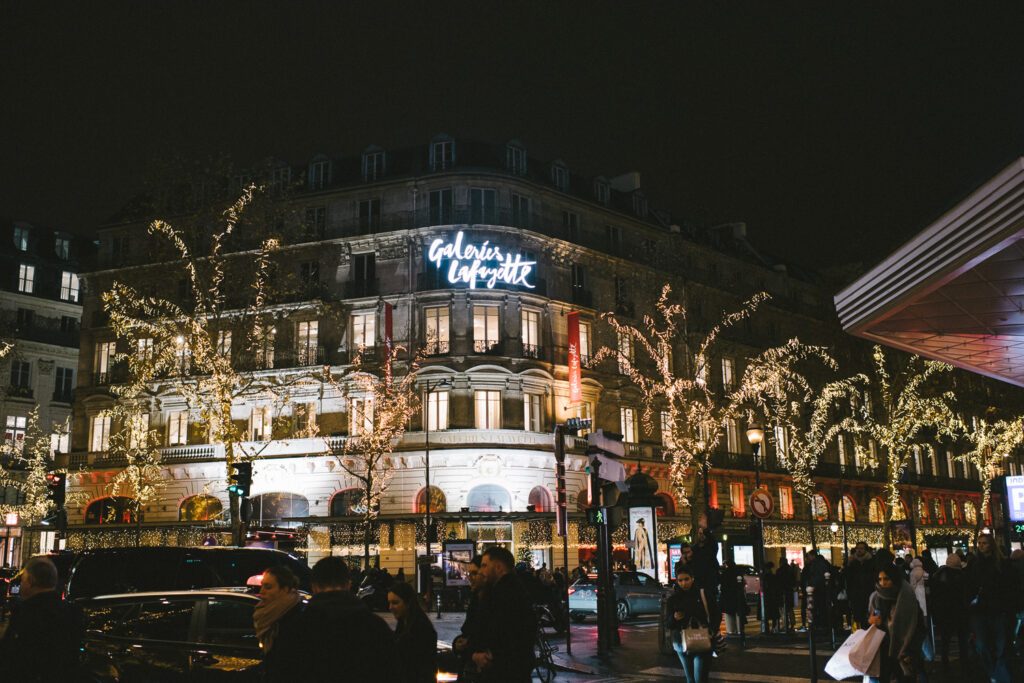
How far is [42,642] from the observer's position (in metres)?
6.46

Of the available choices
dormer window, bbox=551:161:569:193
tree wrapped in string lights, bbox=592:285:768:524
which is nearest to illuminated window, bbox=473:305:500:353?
tree wrapped in string lights, bbox=592:285:768:524

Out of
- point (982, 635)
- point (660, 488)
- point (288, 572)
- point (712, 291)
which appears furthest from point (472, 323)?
point (288, 572)

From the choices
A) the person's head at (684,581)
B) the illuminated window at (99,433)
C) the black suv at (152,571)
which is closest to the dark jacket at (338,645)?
the person's head at (684,581)

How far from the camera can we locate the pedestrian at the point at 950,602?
15.5m

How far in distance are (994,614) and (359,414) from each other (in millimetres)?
32285

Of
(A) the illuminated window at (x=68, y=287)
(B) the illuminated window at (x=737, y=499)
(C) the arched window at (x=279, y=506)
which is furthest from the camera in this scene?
(A) the illuminated window at (x=68, y=287)

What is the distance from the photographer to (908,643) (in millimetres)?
9938

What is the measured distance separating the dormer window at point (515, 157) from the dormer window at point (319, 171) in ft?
29.8

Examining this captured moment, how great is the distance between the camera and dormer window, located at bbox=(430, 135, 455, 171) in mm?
46281

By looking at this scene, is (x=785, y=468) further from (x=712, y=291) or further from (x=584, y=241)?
(x=584, y=241)

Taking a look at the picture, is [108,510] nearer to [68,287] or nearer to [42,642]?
[68,287]

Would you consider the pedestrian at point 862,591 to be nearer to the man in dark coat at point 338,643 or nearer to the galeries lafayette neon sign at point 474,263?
the man in dark coat at point 338,643

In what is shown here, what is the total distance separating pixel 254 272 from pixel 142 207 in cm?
1226

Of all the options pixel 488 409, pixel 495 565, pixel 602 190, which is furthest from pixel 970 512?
pixel 495 565
